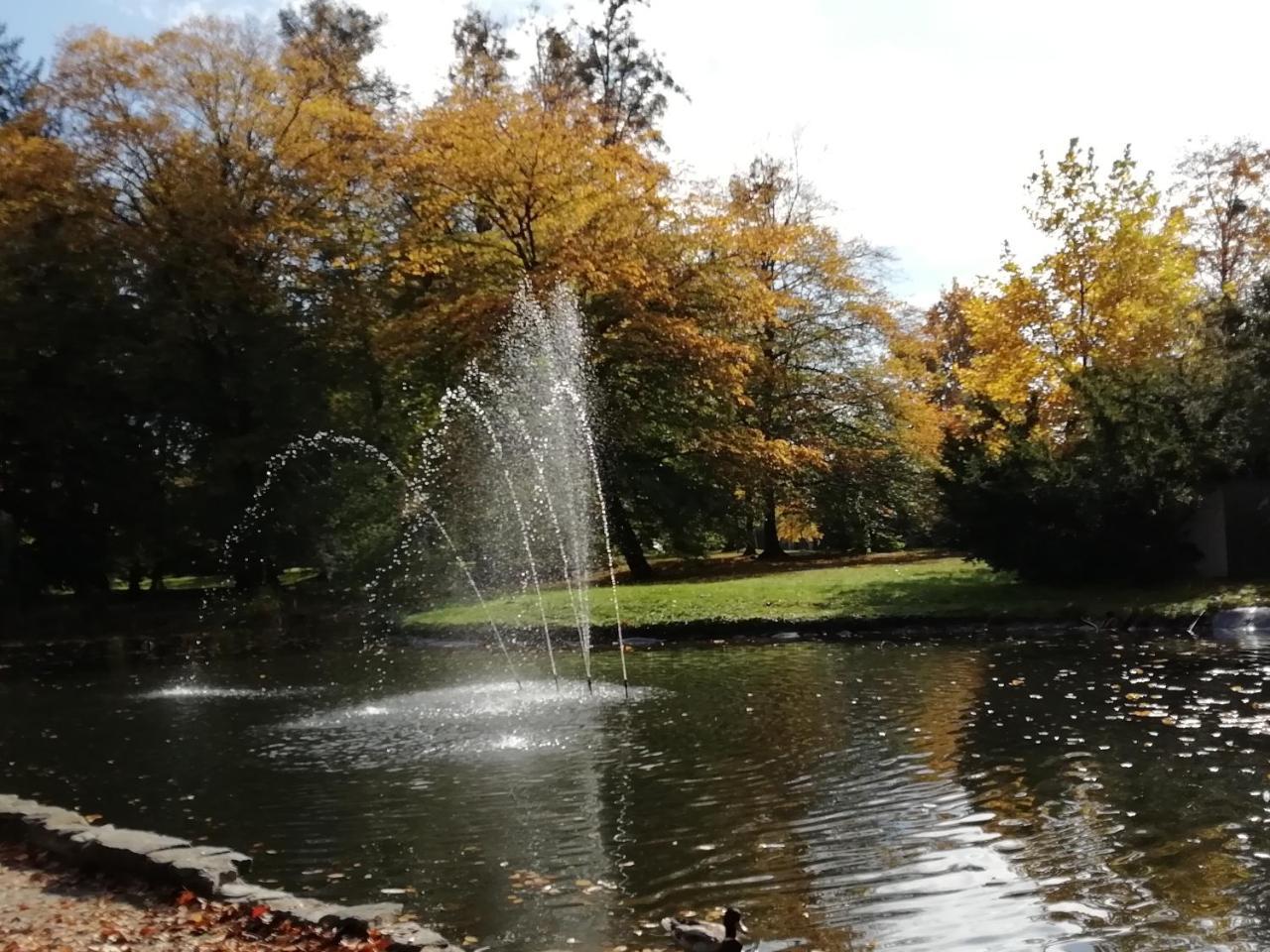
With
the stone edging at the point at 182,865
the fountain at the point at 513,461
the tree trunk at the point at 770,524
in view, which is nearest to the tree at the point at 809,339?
the tree trunk at the point at 770,524

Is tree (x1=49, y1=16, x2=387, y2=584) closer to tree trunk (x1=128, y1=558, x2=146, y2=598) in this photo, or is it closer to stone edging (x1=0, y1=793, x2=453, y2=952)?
tree trunk (x1=128, y1=558, x2=146, y2=598)

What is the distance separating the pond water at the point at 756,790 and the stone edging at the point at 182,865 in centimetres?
56

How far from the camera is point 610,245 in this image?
24.1 metres

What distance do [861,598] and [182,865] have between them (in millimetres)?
14756

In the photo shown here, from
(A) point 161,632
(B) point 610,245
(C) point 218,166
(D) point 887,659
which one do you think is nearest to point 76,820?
(D) point 887,659

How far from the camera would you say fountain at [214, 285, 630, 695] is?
23766 millimetres

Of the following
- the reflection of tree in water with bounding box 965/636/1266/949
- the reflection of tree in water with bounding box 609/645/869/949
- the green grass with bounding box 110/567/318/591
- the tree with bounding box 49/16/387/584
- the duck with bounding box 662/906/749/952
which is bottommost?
the reflection of tree in water with bounding box 965/636/1266/949

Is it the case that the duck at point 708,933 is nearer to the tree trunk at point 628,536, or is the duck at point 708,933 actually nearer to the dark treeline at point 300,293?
the dark treeline at point 300,293

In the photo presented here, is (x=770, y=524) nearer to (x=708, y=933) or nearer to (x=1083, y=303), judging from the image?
(x=1083, y=303)

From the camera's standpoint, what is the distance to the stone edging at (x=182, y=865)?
5.05m

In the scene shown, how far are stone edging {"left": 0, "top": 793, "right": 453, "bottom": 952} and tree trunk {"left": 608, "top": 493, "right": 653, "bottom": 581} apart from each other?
63.6 ft

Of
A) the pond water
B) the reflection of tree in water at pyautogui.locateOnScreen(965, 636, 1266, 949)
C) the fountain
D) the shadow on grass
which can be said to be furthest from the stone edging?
the shadow on grass

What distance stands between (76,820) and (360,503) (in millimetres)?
18904

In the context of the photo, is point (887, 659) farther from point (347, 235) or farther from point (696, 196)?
point (347, 235)
